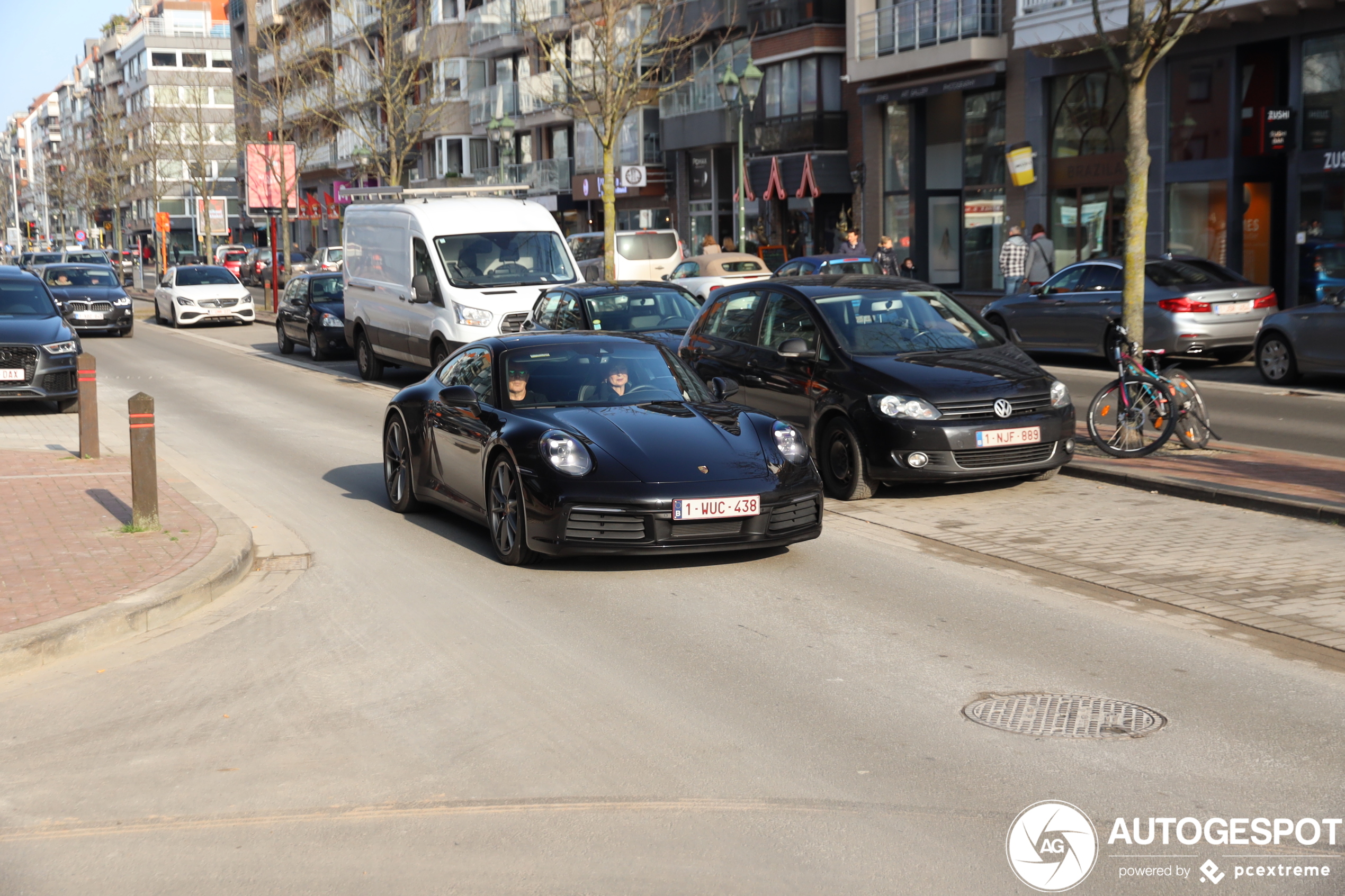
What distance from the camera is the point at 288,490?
1218 cm

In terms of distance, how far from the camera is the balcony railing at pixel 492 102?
6175cm

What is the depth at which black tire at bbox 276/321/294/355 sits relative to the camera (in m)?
28.5

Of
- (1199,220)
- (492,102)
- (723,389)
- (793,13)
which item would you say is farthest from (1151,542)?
(492,102)

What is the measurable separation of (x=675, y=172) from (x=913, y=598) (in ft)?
144

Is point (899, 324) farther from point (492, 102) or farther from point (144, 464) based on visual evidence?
point (492, 102)

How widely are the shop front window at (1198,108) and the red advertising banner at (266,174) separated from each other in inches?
1107

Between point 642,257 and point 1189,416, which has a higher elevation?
point 642,257

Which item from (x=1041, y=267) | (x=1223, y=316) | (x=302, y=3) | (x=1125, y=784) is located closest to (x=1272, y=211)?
(x=1041, y=267)

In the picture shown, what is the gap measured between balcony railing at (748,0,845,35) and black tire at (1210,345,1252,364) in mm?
22807

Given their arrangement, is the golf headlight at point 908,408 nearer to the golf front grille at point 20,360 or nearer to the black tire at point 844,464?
the black tire at point 844,464

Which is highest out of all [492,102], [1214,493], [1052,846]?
[492,102]

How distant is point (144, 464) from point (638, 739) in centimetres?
506

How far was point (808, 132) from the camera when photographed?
41750mm

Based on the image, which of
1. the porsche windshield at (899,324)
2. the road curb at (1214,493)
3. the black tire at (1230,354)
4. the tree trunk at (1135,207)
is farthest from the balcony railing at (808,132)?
the road curb at (1214,493)
